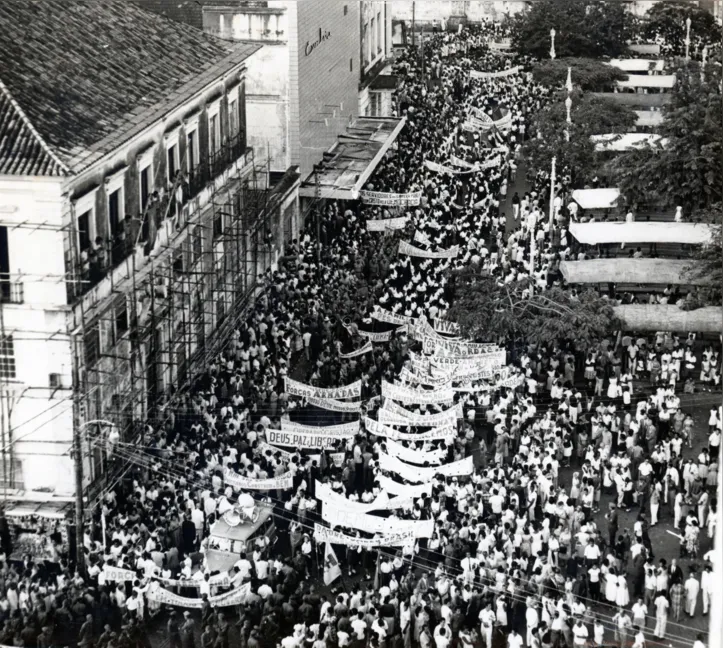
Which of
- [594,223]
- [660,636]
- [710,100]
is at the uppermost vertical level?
[710,100]

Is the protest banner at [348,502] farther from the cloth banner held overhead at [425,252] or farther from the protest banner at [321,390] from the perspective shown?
the cloth banner held overhead at [425,252]

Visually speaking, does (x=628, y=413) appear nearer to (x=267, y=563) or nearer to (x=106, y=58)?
(x=267, y=563)

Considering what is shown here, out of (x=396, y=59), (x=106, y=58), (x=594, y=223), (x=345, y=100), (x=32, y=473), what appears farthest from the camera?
(x=396, y=59)

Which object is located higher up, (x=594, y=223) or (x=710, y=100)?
(x=710, y=100)

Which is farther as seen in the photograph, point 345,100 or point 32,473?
point 345,100

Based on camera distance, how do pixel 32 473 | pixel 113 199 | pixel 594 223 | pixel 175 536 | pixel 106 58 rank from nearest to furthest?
pixel 175 536 → pixel 32 473 → pixel 113 199 → pixel 106 58 → pixel 594 223

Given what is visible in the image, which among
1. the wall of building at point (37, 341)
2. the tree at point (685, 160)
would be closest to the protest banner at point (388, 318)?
the wall of building at point (37, 341)

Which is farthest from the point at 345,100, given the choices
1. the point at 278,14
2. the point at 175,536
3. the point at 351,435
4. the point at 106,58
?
the point at 175,536
